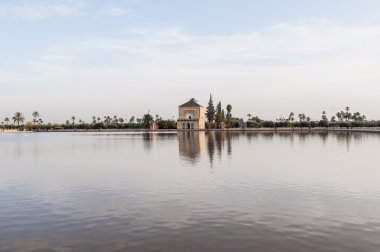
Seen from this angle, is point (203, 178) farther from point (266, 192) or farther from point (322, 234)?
point (322, 234)

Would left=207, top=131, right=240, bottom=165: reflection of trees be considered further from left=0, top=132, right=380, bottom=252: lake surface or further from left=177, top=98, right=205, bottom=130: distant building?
left=177, top=98, right=205, bottom=130: distant building

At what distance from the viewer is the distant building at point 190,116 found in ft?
501

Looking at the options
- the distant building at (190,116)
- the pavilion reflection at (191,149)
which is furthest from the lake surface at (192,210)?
the distant building at (190,116)

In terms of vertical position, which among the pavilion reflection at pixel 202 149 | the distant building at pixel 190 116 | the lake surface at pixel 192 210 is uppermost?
the distant building at pixel 190 116

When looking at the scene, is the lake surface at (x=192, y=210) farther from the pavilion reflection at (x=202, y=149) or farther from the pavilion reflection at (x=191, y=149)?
the pavilion reflection at (x=202, y=149)

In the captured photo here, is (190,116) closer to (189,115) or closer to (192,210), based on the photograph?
(189,115)

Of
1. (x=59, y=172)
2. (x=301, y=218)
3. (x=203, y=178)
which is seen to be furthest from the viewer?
(x=59, y=172)

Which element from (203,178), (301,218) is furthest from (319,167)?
(301,218)

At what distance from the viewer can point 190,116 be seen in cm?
15488

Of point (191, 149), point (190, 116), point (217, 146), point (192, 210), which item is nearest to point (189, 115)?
point (190, 116)

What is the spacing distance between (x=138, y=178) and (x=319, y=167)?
13.8 m

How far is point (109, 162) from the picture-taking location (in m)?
32.1

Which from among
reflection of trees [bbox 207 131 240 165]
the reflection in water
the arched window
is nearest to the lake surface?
the reflection in water

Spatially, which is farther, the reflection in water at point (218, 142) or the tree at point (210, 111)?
the tree at point (210, 111)
